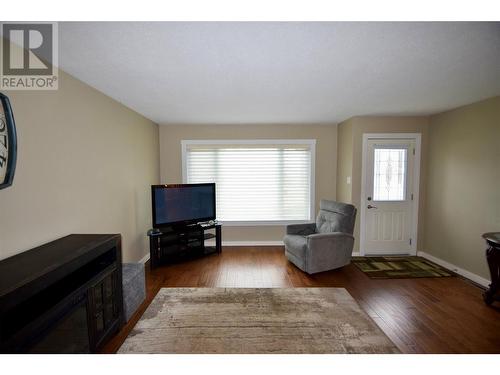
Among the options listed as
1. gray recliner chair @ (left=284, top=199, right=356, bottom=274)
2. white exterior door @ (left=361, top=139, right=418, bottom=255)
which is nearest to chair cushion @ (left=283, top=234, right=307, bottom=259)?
gray recliner chair @ (left=284, top=199, right=356, bottom=274)

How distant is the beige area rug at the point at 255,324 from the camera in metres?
1.81

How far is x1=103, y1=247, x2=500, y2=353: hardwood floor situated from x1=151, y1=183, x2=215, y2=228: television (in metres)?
0.69

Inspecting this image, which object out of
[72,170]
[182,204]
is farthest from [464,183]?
[72,170]

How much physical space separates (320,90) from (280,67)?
80 cm

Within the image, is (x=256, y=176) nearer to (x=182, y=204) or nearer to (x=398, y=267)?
(x=182, y=204)

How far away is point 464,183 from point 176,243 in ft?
14.0

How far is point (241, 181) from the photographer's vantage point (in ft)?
15.0

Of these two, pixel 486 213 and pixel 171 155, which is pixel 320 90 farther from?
pixel 171 155

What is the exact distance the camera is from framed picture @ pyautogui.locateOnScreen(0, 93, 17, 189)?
1.45 meters

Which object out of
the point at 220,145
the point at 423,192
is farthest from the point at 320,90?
the point at 423,192

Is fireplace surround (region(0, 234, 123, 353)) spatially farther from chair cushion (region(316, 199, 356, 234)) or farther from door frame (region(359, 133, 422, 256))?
door frame (region(359, 133, 422, 256))

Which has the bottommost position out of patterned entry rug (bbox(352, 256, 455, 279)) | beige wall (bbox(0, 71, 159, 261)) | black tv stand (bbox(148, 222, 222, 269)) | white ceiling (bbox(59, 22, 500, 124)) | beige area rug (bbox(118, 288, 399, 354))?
patterned entry rug (bbox(352, 256, 455, 279))

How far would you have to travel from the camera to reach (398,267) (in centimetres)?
356
